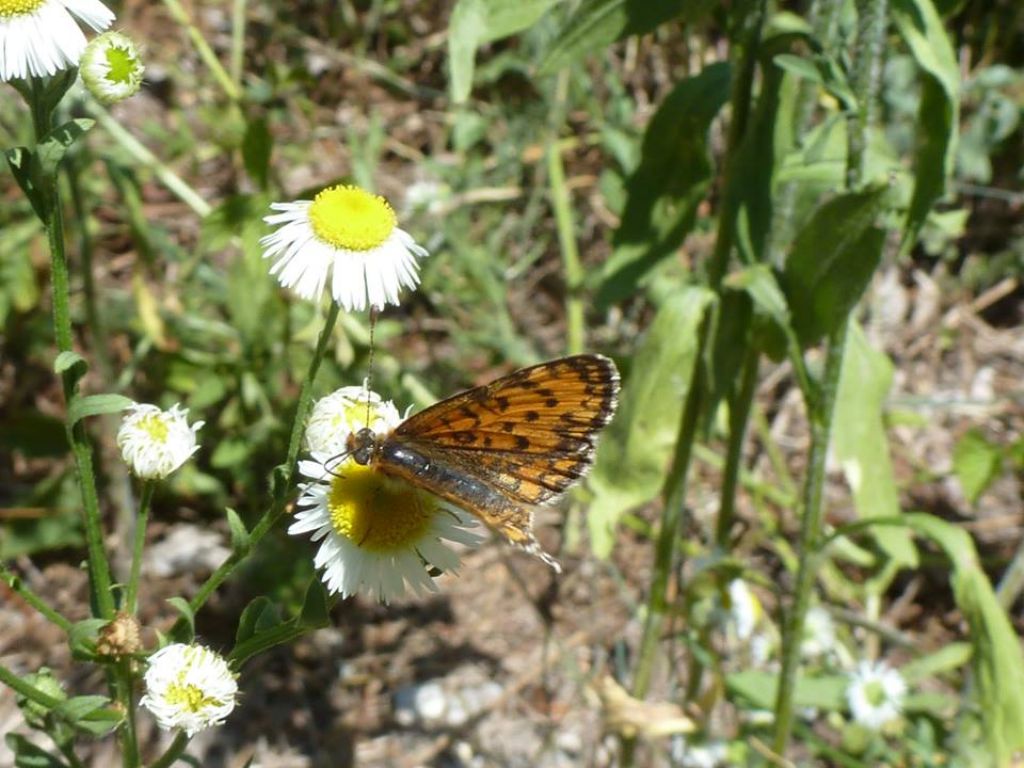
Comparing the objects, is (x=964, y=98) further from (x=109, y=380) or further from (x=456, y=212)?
(x=109, y=380)

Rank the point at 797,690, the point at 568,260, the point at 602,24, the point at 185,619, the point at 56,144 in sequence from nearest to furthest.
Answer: the point at 56,144 → the point at 185,619 → the point at 602,24 → the point at 797,690 → the point at 568,260

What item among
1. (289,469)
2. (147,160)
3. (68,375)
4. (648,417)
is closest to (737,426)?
(648,417)

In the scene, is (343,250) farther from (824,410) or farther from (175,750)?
(824,410)

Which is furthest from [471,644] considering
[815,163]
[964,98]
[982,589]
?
[964,98]

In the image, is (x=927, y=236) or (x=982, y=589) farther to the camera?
(x=927, y=236)

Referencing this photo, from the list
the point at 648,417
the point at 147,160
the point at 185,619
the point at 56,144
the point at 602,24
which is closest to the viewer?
the point at 56,144
